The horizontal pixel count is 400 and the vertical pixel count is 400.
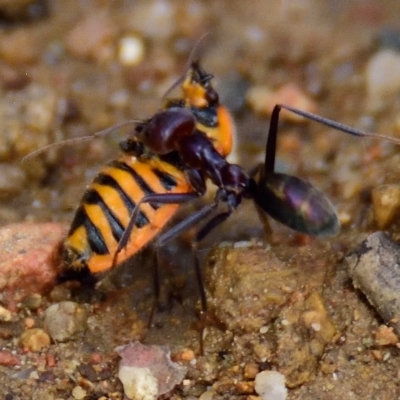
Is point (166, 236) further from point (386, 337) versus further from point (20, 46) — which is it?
point (20, 46)

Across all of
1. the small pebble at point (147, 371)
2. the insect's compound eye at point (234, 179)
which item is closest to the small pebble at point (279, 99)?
the insect's compound eye at point (234, 179)

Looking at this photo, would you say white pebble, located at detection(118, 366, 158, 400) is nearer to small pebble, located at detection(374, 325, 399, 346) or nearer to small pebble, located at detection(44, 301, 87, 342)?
small pebble, located at detection(44, 301, 87, 342)

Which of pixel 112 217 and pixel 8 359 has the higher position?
pixel 112 217

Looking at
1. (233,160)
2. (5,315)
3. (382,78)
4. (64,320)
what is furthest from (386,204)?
(5,315)

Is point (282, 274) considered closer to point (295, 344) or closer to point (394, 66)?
point (295, 344)

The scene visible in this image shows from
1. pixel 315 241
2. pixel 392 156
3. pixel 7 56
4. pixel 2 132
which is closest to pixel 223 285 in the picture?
pixel 315 241
